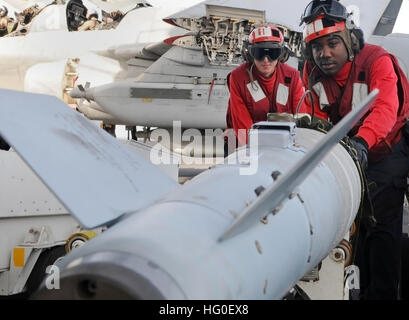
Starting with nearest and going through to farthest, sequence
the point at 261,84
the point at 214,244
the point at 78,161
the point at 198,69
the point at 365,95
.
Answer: the point at 214,244 < the point at 78,161 < the point at 365,95 < the point at 261,84 < the point at 198,69

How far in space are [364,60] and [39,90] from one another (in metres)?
10.3

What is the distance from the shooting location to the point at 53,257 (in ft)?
14.9

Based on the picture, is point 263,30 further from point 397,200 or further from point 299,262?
point 299,262

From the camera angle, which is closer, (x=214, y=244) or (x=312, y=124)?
(x=214, y=244)

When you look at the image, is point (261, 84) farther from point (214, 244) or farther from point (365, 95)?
point (214, 244)

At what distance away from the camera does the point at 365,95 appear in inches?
137

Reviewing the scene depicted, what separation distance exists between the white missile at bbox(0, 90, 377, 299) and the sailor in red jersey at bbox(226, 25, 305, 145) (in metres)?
1.89

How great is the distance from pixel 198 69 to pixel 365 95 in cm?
819

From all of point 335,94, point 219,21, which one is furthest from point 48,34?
point 335,94

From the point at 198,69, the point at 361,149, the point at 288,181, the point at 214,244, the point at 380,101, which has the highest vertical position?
the point at 288,181

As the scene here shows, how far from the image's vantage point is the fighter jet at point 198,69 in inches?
414

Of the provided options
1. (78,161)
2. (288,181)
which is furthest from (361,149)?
(78,161)

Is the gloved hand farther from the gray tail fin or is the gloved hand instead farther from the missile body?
the gray tail fin
